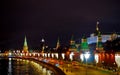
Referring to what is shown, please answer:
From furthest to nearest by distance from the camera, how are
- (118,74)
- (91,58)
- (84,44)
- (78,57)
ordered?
(84,44) → (78,57) → (91,58) → (118,74)

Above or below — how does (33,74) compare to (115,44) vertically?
below

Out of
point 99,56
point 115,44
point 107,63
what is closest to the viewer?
point 107,63

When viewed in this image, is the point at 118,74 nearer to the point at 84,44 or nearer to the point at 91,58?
the point at 91,58

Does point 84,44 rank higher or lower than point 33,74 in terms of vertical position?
higher

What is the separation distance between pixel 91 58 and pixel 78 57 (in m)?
12.6

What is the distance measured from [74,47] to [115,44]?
24767mm

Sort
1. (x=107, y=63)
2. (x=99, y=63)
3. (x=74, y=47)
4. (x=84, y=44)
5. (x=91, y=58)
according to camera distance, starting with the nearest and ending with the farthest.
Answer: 1. (x=107, y=63)
2. (x=99, y=63)
3. (x=91, y=58)
4. (x=84, y=44)
5. (x=74, y=47)

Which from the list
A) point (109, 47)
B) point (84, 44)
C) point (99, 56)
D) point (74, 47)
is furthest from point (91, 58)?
point (74, 47)

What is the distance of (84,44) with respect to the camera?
4117 inches

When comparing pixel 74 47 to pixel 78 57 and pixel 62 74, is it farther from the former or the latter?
pixel 62 74

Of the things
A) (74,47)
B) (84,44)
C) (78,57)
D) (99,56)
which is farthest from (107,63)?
(74,47)

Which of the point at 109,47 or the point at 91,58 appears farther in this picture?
the point at 109,47

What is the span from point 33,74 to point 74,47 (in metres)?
78.4

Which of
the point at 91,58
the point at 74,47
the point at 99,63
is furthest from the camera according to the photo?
the point at 74,47
